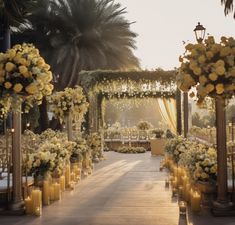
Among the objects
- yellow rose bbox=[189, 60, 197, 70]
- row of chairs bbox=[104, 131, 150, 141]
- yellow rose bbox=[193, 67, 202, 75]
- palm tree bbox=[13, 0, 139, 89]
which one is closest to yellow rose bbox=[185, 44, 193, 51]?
yellow rose bbox=[189, 60, 197, 70]

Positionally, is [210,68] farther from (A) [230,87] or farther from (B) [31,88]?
(B) [31,88]

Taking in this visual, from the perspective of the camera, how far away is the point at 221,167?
Result: 6.19 m

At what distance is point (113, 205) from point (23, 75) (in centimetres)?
255

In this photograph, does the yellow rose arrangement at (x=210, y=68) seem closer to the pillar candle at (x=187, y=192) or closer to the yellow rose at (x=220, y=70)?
the yellow rose at (x=220, y=70)

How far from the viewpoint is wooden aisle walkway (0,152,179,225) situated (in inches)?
236

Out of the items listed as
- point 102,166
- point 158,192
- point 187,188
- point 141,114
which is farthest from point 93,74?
point 141,114

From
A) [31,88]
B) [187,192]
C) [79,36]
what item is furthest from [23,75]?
[79,36]

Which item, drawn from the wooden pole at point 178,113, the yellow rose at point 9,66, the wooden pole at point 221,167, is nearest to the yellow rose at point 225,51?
the wooden pole at point 221,167

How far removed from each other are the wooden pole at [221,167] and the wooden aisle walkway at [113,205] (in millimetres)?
626

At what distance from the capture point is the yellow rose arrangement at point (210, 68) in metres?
5.57

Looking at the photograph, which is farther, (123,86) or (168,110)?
(168,110)

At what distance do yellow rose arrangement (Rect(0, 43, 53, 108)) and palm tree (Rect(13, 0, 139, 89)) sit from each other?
14780 millimetres

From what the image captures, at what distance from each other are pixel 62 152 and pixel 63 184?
2.03 ft

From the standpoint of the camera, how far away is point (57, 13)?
22.0 metres
